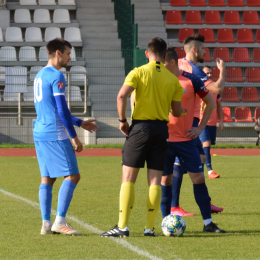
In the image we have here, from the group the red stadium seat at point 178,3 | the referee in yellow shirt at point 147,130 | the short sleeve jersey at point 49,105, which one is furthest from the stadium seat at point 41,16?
the referee in yellow shirt at point 147,130

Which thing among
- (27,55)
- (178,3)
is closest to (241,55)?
(178,3)

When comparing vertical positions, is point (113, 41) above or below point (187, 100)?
above

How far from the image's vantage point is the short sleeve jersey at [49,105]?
482 centimetres

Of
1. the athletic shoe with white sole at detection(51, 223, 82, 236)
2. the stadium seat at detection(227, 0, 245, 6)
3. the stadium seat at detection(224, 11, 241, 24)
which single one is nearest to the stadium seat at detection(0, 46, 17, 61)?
the stadium seat at detection(224, 11, 241, 24)

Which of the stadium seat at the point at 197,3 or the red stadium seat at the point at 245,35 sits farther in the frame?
the stadium seat at the point at 197,3

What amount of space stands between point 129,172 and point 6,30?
702 inches

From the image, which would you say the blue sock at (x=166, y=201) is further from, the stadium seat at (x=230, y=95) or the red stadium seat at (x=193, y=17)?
the red stadium seat at (x=193, y=17)

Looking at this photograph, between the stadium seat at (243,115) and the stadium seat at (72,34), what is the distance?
7.74 m

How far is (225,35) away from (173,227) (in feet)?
62.2

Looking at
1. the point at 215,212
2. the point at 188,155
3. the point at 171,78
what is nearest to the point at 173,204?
the point at 215,212

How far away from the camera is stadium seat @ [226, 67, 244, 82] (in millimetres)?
20391

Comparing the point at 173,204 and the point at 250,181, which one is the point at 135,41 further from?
the point at 173,204

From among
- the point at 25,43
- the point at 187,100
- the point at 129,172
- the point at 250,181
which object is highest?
the point at 25,43

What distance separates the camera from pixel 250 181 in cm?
937
